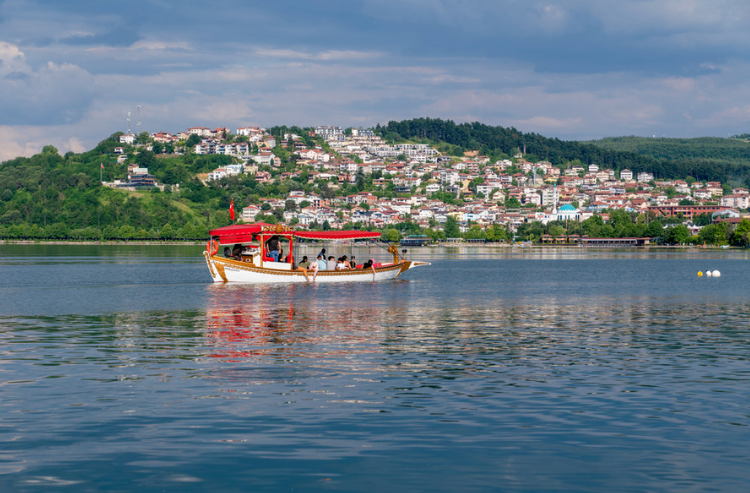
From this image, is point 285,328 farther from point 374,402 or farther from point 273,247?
point 273,247

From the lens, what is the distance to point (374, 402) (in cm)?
1747

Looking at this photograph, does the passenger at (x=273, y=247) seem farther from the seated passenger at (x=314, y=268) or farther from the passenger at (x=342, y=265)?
the passenger at (x=342, y=265)

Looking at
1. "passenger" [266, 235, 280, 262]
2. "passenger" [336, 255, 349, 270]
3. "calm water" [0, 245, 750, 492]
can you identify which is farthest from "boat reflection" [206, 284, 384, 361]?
"passenger" [336, 255, 349, 270]

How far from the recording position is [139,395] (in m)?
18.2

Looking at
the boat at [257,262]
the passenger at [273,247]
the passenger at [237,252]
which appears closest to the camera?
the boat at [257,262]

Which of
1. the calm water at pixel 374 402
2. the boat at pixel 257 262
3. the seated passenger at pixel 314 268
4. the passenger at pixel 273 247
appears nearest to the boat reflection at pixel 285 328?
the calm water at pixel 374 402

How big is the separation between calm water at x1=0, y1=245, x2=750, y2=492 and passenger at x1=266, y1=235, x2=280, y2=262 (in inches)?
906

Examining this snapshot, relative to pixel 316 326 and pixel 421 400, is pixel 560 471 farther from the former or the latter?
pixel 316 326

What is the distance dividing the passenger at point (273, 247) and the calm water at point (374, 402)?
23.0m

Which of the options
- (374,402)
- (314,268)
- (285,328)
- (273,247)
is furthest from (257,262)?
(374,402)

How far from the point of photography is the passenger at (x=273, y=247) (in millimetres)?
61031

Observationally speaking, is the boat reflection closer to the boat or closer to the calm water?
the calm water

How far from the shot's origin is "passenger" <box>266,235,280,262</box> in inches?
2403

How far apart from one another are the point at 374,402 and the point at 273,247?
4531 cm
